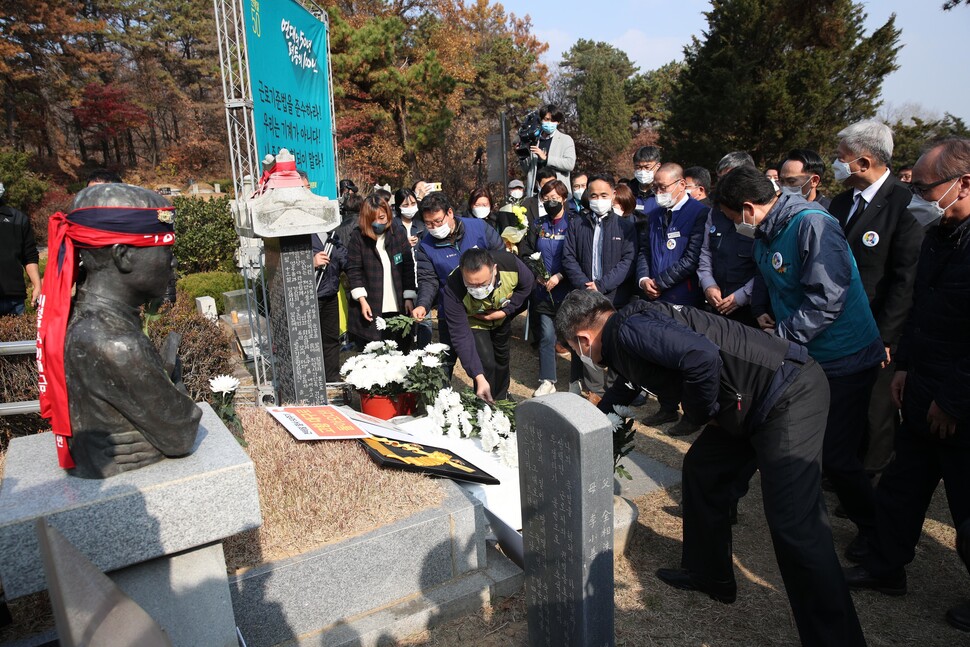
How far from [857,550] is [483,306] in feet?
8.82

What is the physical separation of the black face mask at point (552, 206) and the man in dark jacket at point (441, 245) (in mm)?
812

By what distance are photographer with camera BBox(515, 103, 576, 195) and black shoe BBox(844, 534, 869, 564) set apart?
5410mm

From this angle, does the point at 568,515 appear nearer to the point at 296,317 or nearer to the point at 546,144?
the point at 296,317

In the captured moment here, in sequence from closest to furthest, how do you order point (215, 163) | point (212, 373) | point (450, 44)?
point (212, 373), point (450, 44), point (215, 163)

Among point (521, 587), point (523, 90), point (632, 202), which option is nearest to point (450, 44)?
point (523, 90)

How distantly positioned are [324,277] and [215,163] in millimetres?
28433

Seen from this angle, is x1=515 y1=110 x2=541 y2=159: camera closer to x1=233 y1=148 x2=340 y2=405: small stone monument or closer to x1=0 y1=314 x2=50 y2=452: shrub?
x1=233 y1=148 x2=340 y2=405: small stone monument

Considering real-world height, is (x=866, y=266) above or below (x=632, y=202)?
below

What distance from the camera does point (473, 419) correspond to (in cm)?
436

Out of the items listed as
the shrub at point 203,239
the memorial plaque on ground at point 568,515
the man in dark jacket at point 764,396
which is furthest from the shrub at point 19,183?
the man in dark jacket at point 764,396

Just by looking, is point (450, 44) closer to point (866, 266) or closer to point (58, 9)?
point (58, 9)

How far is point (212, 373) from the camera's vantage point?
4801 millimetres

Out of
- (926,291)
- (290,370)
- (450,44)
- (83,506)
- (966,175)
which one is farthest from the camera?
(450,44)

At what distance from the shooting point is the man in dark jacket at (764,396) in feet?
7.85
